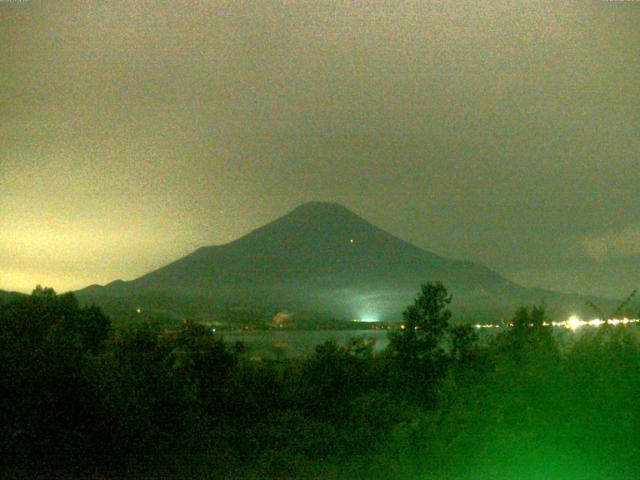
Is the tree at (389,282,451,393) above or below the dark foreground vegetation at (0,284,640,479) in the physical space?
above

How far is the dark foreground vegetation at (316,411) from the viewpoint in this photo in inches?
303

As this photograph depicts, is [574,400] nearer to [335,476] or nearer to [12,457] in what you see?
[335,476]

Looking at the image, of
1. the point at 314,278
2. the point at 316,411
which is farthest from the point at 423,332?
the point at 314,278

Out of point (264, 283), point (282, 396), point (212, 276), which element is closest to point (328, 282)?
point (264, 283)

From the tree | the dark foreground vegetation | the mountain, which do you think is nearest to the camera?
the dark foreground vegetation

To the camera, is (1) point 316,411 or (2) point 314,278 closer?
(1) point 316,411

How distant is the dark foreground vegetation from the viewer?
25.2ft

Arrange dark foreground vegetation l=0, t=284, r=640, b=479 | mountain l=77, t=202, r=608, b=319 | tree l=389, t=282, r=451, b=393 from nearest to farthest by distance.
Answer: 1. dark foreground vegetation l=0, t=284, r=640, b=479
2. tree l=389, t=282, r=451, b=393
3. mountain l=77, t=202, r=608, b=319

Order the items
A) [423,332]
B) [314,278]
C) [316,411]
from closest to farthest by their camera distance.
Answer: [316,411] → [423,332] → [314,278]

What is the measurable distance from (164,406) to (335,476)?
3099mm

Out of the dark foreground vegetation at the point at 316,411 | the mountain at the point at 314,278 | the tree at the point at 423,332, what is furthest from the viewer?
the mountain at the point at 314,278

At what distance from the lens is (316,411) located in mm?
13359

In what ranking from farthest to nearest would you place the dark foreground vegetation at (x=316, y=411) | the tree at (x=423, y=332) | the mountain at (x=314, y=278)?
the mountain at (x=314, y=278) < the tree at (x=423, y=332) < the dark foreground vegetation at (x=316, y=411)

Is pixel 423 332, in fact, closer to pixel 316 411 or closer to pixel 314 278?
pixel 316 411
